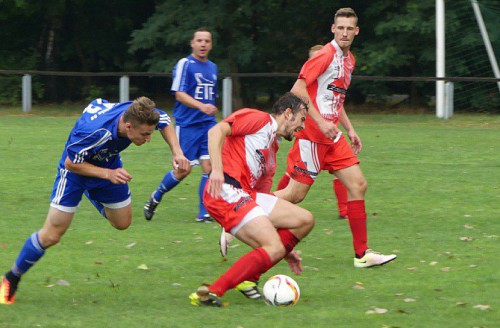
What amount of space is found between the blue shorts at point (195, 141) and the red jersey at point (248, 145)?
346cm

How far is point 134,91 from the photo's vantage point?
90.6ft

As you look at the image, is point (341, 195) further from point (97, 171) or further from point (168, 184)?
point (97, 171)

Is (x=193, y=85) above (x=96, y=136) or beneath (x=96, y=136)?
above

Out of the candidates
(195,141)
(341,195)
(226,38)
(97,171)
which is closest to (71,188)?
(97,171)

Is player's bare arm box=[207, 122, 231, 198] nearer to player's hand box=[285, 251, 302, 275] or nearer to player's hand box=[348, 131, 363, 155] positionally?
player's hand box=[285, 251, 302, 275]

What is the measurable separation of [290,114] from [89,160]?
1377mm

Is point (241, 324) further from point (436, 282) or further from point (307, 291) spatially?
point (436, 282)

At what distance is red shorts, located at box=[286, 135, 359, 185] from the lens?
773 cm

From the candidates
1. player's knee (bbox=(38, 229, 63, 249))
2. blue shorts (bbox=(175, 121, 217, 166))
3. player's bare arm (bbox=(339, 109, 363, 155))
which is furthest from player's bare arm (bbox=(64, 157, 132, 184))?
blue shorts (bbox=(175, 121, 217, 166))

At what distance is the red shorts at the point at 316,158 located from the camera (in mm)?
7734

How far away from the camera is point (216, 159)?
19.0 feet

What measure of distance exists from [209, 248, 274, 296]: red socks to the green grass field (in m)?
0.16

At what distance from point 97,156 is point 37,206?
405 cm

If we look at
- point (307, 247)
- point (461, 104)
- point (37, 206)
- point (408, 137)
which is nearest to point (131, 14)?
point (461, 104)
